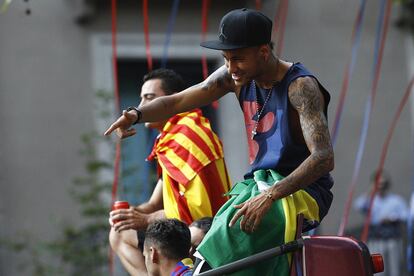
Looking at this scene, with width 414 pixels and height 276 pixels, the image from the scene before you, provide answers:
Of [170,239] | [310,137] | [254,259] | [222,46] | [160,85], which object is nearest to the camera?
[254,259]

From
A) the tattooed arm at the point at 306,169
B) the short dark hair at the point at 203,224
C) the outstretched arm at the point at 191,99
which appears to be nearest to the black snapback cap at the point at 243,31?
the tattooed arm at the point at 306,169

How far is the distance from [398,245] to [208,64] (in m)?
2.88

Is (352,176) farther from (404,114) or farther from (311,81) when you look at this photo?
(311,81)

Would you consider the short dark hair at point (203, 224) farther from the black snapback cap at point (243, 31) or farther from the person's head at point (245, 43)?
the black snapback cap at point (243, 31)

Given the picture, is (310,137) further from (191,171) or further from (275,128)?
(191,171)

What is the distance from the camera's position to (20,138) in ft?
40.8

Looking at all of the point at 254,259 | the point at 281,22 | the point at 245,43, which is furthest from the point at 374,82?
the point at 254,259

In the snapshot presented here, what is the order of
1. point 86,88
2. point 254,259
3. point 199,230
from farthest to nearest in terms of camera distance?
point 86,88 < point 199,230 < point 254,259

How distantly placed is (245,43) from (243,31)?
5cm

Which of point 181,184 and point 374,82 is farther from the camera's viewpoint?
point 374,82

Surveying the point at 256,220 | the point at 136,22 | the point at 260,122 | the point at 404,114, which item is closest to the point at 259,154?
the point at 260,122

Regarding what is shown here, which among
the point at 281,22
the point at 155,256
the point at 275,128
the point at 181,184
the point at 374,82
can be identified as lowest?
the point at 155,256

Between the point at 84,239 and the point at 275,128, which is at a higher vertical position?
the point at 275,128

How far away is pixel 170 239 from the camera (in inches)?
221
